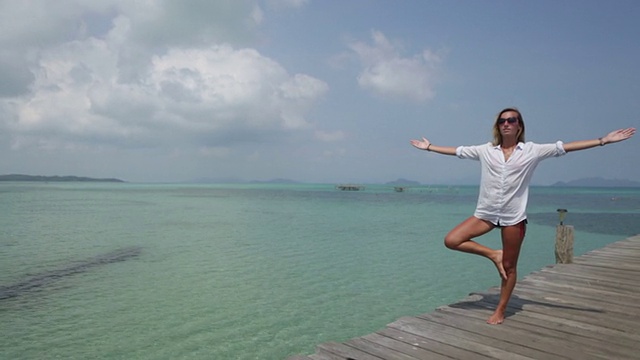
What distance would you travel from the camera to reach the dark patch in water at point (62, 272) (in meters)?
12.2

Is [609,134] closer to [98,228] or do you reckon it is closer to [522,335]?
[522,335]

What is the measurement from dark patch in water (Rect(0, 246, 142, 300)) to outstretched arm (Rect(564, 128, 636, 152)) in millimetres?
14241

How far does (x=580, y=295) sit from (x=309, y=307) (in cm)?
618

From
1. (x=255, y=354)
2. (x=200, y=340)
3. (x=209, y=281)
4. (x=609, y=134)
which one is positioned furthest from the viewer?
(x=209, y=281)

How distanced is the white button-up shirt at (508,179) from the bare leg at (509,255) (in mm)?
115

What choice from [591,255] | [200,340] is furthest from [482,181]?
[591,255]

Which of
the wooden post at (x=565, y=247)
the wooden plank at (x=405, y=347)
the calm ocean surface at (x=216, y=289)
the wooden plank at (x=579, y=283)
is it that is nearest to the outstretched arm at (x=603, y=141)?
the wooden plank at (x=405, y=347)

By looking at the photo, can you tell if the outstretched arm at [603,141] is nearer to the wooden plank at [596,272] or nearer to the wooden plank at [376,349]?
the wooden plank at [376,349]

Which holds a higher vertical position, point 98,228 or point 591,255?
point 591,255

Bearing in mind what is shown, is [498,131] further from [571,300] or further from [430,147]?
[571,300]

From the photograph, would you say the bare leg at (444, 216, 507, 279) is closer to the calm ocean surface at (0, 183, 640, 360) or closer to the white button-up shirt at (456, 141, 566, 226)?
the white button-up shirt at (456, 141, 566, 226)

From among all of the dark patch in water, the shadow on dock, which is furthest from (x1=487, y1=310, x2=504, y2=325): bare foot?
the dark patch in water

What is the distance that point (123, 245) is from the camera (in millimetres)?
21344

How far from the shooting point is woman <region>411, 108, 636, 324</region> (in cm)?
473
